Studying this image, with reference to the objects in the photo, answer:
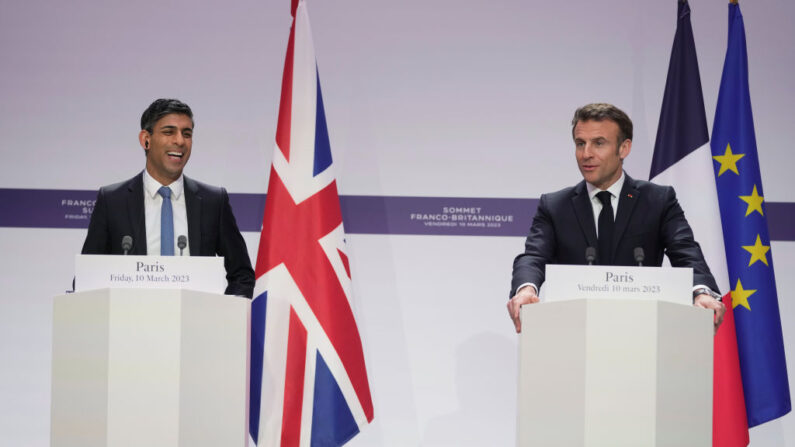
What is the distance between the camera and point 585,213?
3221 millimetres

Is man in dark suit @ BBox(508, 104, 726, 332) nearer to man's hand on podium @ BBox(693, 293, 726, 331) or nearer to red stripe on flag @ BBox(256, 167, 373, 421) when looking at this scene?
man's hand on podium @ BBox(693, 293, 726, 331)

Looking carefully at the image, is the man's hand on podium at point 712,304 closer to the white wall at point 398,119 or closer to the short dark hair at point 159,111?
the white wall at point 398,119

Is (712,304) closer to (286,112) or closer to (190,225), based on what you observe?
(190,225)

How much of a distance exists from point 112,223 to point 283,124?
1.08 m

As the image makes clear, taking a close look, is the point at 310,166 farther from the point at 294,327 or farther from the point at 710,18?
the point at 710,18

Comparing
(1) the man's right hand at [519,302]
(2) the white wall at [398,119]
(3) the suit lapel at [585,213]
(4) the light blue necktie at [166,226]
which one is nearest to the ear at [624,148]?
(3) the suit lapel at [585,213]

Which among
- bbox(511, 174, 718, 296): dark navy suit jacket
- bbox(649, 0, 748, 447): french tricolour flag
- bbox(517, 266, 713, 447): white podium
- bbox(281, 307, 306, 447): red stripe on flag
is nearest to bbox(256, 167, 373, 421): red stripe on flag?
bbox(281, 307, 306, 447): red stripe on flag

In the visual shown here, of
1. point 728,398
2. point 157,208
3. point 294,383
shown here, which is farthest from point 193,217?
point 728,398

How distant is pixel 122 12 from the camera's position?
16.0 feet

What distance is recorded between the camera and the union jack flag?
3875 mm

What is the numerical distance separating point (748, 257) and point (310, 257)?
2.23 meters

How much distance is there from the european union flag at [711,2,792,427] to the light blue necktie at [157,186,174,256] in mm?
2751

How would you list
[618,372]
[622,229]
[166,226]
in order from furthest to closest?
[166,226] → [622,229] → [618,372]

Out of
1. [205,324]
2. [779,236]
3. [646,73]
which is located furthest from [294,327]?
[779,236]
